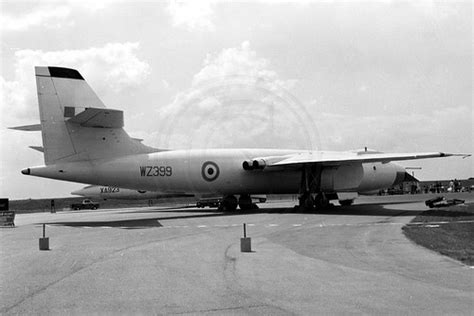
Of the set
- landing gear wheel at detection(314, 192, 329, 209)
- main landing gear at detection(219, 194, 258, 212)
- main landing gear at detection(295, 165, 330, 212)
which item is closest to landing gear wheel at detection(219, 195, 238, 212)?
main landing gear at detection(219, 194, 258, 212)

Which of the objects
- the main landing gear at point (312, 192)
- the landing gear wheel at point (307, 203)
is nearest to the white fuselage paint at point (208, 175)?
the main landing gear at point (312, 192)

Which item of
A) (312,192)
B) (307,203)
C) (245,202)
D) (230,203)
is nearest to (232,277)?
(307,203)

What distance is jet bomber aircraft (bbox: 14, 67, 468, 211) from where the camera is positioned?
79.5ft

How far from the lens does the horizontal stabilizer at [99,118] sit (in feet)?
Result: 78.0

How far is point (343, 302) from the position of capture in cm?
779

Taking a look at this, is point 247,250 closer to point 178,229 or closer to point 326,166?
point 178,229

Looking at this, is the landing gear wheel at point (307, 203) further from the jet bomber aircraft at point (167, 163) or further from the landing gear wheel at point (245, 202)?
the landing gear wheel at point (245, 202)

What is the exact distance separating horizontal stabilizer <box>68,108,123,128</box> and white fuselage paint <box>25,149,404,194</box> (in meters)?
1.88

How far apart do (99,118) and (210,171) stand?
28.6 ft

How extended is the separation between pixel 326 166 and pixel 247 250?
2172cm

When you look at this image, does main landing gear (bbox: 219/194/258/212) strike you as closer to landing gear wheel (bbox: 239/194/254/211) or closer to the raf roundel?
landing gear wheel (bbox: 239/194/254/211)

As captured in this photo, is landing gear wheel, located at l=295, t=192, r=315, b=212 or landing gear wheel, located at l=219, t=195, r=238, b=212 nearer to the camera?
landing gear wheel, located at l=295, t=192, r=315, b=212

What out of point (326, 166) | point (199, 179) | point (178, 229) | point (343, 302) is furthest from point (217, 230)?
point (326, 166)

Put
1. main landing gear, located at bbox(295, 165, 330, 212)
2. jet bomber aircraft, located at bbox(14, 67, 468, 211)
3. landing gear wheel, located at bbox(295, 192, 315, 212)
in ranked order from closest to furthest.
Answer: jet bomber aircraft, located at bbox(14, 67, 468, 211) → landing gear wheel, located at bbox(295, 192, 315, 212) → main landing gear, located at bbox(295, 165, 330, 212)
